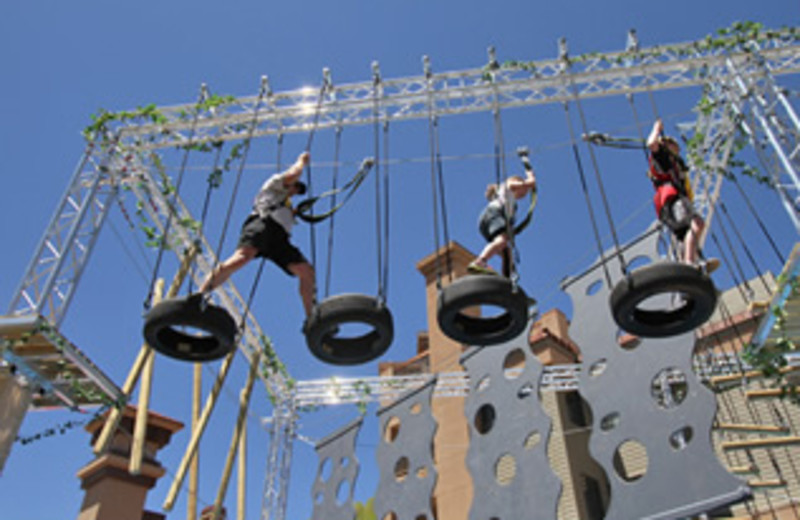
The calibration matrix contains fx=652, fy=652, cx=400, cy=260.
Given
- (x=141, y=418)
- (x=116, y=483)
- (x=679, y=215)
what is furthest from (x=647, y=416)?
(x=116, y=483)

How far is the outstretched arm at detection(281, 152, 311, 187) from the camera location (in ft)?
15.6

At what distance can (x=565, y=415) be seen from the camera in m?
13.5

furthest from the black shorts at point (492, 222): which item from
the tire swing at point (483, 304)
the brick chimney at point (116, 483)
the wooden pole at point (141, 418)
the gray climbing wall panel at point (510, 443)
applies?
the brick chimney at point (116, 483)

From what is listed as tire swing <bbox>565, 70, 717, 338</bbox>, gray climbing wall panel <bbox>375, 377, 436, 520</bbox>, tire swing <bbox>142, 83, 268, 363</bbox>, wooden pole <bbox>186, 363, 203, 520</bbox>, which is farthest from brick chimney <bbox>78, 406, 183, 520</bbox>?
tire swing <bbox>565, 70, 717, 338</bbox>

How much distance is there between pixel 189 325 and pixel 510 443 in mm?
4178

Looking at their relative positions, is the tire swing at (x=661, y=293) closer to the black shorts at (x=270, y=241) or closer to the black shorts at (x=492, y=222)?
the black shorts at (x=492, y=222)

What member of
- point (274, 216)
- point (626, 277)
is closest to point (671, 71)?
point (626, 277)

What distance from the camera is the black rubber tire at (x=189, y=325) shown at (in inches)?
162

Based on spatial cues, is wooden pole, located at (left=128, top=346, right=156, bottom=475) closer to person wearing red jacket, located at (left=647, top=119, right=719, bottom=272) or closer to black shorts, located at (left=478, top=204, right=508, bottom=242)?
black shorts, located at (left=478, top=204, right=508, bottom=242)

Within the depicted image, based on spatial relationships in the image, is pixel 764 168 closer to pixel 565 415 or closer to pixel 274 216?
pixel 274 216

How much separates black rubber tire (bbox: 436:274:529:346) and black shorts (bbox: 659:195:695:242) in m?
1.45

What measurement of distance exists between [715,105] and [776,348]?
3280 millimetres

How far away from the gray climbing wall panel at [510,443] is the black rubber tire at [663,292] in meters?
2.80

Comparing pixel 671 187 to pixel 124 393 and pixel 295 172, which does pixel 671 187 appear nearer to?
pixel 295 172
